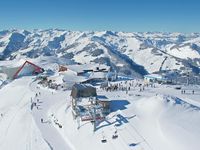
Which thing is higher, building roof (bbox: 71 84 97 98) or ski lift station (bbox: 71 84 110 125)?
building roof (bbox: 71 84 97 98)

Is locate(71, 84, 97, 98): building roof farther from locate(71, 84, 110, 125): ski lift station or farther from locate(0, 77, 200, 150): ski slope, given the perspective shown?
locate(0, 77, 200, 150): ski slope

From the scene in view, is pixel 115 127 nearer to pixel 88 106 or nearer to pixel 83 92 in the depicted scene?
pixel 88 106

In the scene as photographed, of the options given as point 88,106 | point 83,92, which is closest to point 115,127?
point 88,106

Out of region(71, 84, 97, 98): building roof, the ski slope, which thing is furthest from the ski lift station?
the ski slope

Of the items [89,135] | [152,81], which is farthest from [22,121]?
[152,81]

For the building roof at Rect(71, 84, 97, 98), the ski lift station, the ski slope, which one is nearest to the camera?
the ski slope

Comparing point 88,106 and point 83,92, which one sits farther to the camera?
point 83,92

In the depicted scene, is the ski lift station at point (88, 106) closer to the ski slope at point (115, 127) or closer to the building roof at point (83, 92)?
the building roof at point (83, 92)

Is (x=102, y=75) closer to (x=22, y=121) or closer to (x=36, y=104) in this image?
(x=36, y=104)
